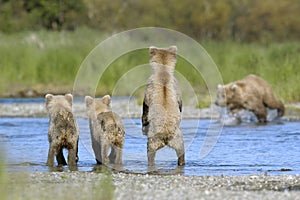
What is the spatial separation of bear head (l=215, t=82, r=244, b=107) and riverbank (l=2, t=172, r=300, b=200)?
1018 centimetres

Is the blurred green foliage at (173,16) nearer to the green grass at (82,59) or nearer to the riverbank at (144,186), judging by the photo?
the green grass at (82,59)

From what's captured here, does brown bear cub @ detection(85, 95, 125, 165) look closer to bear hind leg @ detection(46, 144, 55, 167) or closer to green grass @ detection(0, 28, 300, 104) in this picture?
bear hind leg @ detection(46, 144, 55, 167)

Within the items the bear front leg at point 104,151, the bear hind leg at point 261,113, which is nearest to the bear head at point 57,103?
the bear front leg at point 104,151

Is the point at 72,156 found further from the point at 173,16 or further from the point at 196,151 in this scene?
the point at 173,16

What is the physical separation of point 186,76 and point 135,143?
1295cm

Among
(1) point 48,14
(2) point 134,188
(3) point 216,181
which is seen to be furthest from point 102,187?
(1) point 48,14

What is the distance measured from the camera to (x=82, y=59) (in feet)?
99.0

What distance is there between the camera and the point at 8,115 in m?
22.5

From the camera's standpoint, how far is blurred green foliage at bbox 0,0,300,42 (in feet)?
141

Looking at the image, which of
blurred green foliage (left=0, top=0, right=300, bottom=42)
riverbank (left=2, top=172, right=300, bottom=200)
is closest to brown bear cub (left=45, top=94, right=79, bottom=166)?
riverbank (left=2, top=172, right=300, bottom=200)

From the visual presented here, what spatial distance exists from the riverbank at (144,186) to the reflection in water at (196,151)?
0.58 metres

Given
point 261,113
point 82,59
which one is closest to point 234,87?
point 261,113

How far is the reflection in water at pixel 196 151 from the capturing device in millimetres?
11742

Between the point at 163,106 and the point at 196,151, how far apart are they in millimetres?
3162
